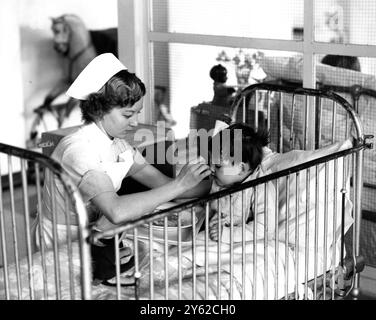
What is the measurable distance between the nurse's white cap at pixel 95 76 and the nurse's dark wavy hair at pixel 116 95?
0.02 m

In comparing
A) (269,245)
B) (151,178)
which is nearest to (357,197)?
(269,245)

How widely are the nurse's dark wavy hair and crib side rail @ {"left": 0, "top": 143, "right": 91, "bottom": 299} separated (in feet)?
0.93

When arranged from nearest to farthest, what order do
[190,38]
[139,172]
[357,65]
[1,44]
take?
[139,172] < [357,65] < [190,38] < [1,44]

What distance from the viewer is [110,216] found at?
93.1 inches

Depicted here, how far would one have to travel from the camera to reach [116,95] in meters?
2.56

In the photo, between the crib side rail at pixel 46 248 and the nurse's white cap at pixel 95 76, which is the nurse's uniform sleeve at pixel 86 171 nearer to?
the crib side rail at pixel 46 248

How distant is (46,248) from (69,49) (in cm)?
289

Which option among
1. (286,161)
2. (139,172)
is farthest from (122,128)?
(286,161)

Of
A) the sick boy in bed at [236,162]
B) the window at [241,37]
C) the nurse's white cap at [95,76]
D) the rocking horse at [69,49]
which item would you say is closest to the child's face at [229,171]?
the sick boy in bed at [236,162]

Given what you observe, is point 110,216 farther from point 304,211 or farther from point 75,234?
point 304,211

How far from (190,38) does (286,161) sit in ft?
3.66

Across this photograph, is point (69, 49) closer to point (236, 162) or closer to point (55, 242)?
point (236, 162)

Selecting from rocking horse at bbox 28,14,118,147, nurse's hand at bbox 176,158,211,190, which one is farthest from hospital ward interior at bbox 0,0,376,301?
rocking horse at bbox 28,14,118,147

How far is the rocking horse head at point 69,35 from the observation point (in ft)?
17.3
